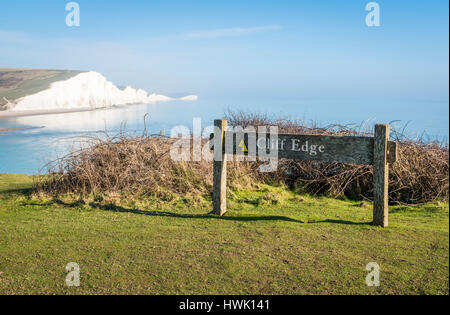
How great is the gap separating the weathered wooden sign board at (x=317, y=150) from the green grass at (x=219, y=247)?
1.53 feet

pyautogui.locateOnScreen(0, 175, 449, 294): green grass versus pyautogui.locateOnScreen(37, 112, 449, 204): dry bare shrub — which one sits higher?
pyautogui.locateOnScreen(37, 112, 449, 204): dry bare shrub

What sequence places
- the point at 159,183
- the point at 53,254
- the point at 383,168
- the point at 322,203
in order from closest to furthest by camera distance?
the point at 53,254
the point at 383,168
the point at 322,203
the point at 159,183

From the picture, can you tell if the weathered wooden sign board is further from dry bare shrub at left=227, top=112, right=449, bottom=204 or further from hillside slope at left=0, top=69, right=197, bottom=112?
hillside slope at left=0, top=69, right=197, bottom=112

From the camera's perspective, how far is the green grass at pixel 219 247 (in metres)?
3.99

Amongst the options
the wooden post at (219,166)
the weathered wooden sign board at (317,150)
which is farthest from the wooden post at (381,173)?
the wooden post at (219,166)

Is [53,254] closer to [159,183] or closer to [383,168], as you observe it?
[159,183]

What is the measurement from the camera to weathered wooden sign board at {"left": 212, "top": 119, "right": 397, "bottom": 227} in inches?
227

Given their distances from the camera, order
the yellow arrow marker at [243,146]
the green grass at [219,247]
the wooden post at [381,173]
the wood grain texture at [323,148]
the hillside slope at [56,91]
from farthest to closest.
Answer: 1. the hillside slope at [56,91]
2. the yellow arrow marker at [243,146]
3. the wood grain texture at [323,148]
4. the wooden post at [381,173]
5. the green grass at [219,247]

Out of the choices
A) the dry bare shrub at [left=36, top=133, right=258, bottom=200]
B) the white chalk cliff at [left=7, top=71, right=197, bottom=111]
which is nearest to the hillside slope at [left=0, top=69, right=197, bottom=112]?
the white chalk cliff at [left=7, top=71, right=197, bottom=111]

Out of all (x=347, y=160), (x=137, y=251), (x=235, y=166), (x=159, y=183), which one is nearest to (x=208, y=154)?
(x=235, y=166)

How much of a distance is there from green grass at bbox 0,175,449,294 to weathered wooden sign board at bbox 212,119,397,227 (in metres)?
0.47

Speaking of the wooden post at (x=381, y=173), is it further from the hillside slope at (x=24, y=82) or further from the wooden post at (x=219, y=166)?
the hillside slope at (x=24, y=82)
